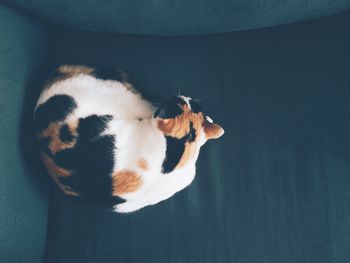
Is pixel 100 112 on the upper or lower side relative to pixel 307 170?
upper

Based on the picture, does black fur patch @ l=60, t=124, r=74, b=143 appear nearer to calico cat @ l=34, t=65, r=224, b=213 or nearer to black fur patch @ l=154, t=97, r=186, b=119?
calico cat @ l=34, t=65, r=224, b=213

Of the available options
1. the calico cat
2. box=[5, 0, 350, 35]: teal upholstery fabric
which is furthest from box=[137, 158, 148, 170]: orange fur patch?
box=[5, 0, 350, 35]: teal upholstery fabric

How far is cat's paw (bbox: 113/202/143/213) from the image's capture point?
1.01 m

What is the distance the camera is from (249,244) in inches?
42.6

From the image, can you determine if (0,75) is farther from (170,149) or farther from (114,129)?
(170,149)

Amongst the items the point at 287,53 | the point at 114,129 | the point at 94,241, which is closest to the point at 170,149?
the point at 114,129

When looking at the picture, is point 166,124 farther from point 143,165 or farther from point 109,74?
point 109,74

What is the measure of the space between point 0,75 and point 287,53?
2.81 ft

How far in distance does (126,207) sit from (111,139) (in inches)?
8.3

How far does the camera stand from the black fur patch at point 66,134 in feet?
3.01

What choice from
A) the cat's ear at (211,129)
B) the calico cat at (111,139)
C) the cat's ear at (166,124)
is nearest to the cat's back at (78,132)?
the calico cat at (111,139)

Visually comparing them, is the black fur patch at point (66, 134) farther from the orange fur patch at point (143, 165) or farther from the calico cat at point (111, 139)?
the orange fur patch at point (143, 165)

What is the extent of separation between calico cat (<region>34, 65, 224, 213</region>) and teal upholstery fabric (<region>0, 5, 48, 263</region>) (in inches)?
2.4

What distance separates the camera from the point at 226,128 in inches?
44.9
